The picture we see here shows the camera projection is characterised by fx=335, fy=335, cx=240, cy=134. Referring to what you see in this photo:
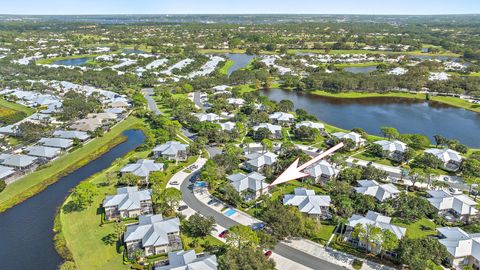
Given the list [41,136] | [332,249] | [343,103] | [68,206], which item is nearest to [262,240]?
[332,249]

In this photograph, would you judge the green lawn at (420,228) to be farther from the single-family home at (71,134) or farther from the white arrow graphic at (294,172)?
the single-family home at (71,134)

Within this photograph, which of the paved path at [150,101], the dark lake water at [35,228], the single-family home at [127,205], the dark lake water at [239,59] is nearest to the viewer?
the dark lake water at [35,228]

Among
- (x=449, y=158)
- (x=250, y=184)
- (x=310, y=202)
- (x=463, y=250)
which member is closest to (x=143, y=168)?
(x=250, y=184)

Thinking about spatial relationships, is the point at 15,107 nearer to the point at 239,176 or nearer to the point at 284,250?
the point at 239,176

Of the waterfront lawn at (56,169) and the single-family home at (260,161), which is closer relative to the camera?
the waterfront lawn at (56,169)

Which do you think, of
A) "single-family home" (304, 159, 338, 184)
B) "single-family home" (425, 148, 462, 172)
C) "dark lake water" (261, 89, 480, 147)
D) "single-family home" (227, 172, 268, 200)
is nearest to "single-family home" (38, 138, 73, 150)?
"single-family home" (227, 172, 268, 200)

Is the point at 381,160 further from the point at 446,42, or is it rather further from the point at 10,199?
the point at 446,42

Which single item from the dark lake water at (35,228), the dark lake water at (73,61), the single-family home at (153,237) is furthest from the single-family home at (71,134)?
the dark lake water at (73,61)
